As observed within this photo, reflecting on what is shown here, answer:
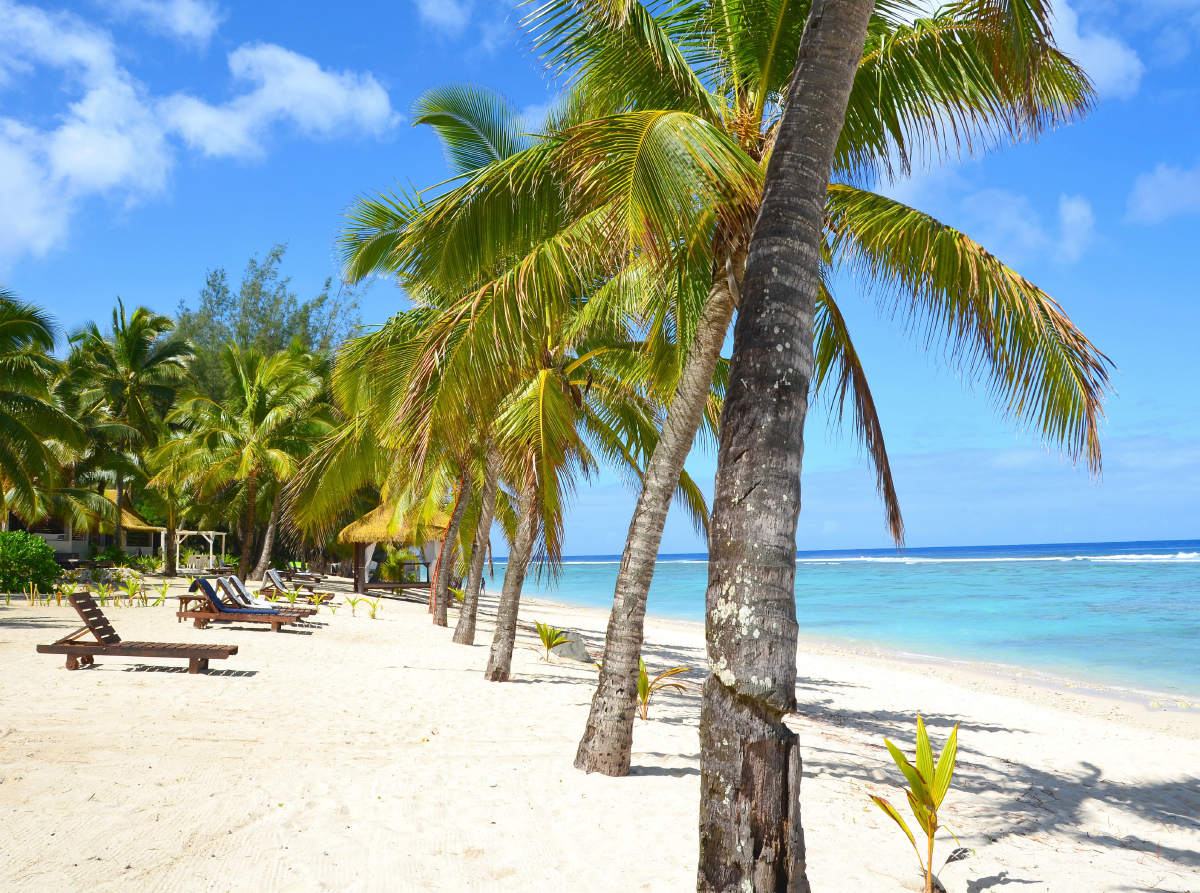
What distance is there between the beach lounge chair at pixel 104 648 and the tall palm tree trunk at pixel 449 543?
5541mm

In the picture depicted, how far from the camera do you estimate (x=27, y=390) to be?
15.9 metres

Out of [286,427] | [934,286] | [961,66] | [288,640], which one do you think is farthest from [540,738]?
[286,427]

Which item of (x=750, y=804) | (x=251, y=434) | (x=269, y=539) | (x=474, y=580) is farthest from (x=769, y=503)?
(x=251, y=434)

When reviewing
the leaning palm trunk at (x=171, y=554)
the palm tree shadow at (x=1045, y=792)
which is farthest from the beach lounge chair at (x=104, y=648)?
the leaning palm trunk at (x=171, y=554)

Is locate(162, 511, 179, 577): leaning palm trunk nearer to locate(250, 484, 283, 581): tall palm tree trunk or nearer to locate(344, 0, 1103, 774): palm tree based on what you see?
locate(250, 484, 283, 581): tall palm tree trunk

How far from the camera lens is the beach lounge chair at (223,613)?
12609 mm

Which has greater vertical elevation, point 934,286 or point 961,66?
point 961,66

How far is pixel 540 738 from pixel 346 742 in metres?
1.54

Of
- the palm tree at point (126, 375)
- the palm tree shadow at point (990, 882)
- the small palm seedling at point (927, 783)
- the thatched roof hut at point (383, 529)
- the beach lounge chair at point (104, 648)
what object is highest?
the palm tree at point (126, 375)

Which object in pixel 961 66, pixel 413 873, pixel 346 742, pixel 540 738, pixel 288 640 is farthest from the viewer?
pixel 288 640

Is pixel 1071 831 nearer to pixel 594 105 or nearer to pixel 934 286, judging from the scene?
pixel 934 286

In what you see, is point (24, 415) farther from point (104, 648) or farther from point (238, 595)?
point (104, 648)

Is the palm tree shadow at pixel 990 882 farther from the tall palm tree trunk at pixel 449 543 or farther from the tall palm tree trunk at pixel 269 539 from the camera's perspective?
the tall palm tree trunk at pixel 269 539

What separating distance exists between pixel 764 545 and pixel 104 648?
8232mm
